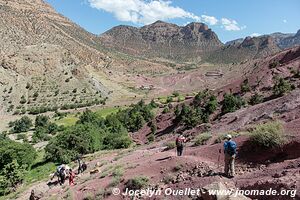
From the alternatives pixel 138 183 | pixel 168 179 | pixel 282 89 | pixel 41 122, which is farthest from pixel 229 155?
pixel 41 122

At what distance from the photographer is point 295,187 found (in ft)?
39.1

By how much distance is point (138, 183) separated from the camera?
17.0m

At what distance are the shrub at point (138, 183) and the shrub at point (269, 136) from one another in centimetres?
525

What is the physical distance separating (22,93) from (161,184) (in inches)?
3224

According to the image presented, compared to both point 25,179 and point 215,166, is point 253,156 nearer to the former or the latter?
point 215,166

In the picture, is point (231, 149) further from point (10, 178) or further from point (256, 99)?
point (256, 99)

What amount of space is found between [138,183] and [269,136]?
20.4ft

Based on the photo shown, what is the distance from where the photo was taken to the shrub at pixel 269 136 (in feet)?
51.9

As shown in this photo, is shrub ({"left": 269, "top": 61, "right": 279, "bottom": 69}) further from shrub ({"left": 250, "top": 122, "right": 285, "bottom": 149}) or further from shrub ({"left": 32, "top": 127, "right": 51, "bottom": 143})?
shrub ({"left": 250, "top": 122, "right": 285, "bottom": 149})

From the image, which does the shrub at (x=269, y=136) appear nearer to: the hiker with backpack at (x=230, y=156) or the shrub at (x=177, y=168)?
the hiker with backpack at (x=230, y=156)

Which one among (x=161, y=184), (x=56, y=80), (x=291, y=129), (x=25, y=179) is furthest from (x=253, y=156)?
(x=56, y=80)

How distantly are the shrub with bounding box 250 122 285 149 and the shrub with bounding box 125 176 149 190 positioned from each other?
5.25m

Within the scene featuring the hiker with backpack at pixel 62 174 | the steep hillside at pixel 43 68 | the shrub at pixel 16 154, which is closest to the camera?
the hiker with backpack at pixel 62 174

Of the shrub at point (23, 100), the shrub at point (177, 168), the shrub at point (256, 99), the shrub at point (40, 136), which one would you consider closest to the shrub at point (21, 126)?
the shrub at point (40, 136)
